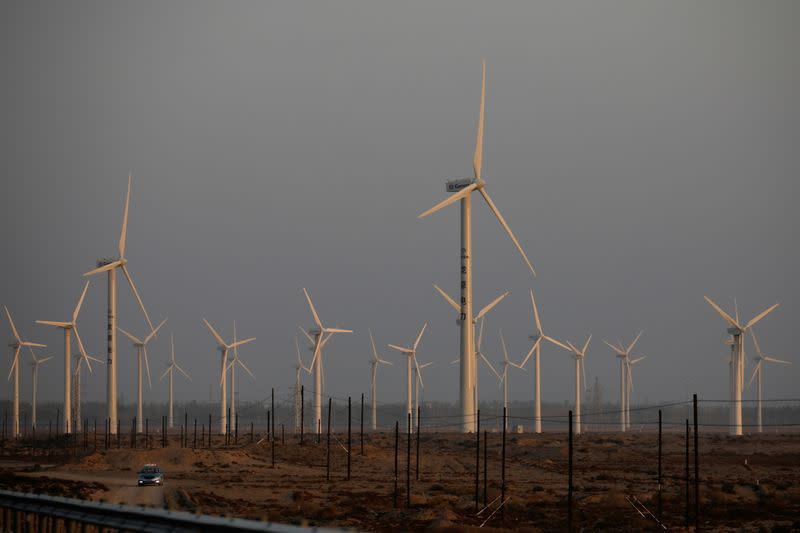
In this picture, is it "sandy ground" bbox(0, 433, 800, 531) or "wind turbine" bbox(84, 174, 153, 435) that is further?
"wind turbine" bbox(84, 174, 153, 435)

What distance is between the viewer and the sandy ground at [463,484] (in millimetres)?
61656

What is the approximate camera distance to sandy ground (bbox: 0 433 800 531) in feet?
202

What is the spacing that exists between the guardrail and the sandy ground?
19.9 feet

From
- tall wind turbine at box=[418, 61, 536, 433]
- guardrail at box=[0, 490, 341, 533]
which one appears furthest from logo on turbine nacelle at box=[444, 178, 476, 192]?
guardrail at box=[0, 490, 341, 533]

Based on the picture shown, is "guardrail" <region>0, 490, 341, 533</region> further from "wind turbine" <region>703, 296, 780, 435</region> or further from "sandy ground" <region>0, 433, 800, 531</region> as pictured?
"wind turbine" <region>703, 296, 780, 435</region>

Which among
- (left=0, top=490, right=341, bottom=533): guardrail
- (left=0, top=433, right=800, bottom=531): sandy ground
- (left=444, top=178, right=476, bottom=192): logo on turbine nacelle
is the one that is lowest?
(left=0, top=433, right=800, bottom=531): sandy ground

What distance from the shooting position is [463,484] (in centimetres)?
9131

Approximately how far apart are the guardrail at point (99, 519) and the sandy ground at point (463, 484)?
6.07 metres

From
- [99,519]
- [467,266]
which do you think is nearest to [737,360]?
[467,266]

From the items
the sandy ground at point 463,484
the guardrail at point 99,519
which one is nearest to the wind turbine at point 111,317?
the sandy ground at point 463,484

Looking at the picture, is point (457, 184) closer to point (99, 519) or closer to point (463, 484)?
point (463, 484)

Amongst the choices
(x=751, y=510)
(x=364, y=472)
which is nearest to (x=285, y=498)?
(x=751, y=510)

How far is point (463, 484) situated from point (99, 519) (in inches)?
2785

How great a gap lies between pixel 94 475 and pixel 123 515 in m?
80.1
